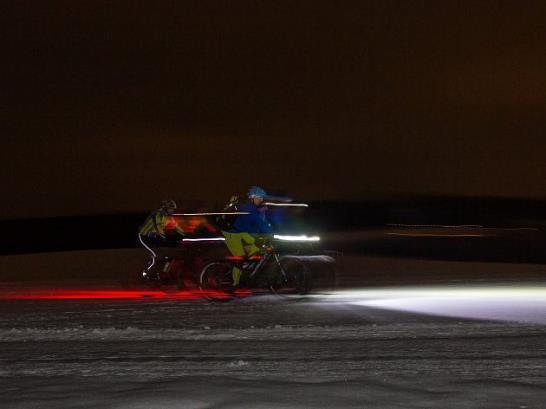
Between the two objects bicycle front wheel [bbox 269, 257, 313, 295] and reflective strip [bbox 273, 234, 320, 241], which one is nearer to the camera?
reflective strip [bbox 273, 234, 320, 241]

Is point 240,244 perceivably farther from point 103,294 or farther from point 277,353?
point 277,353

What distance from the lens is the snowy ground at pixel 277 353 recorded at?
24.2 feet

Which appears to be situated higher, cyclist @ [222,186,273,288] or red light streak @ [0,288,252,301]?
cyclist @ [222,186,273,288]

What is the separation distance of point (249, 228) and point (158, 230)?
136 inches

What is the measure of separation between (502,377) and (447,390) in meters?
1.02

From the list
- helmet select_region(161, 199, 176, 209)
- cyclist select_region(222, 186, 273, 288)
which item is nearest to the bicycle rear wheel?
cyclist select_region(222, 186, 273, 288)

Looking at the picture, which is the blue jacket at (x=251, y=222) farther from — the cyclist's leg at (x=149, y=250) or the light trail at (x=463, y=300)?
the cyclist's leg at (x=149, y=250)

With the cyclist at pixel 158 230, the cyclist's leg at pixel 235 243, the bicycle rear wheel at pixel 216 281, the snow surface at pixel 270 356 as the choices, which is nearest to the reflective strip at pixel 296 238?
the cyclist's leg at pixel 235 243

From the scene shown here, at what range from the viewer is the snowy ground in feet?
24.2

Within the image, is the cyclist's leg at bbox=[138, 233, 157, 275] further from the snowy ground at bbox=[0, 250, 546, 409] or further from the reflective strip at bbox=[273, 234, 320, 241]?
the reflective strip at bbox=[273, 234, 320, 241]

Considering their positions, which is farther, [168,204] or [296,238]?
[168,204]

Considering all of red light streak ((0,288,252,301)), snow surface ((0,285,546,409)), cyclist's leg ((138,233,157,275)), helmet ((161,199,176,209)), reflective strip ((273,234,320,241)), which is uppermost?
helmet ((161,199,176,209))

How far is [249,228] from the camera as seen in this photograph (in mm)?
16891

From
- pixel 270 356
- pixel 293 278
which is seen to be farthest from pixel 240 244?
pixel 270 356
